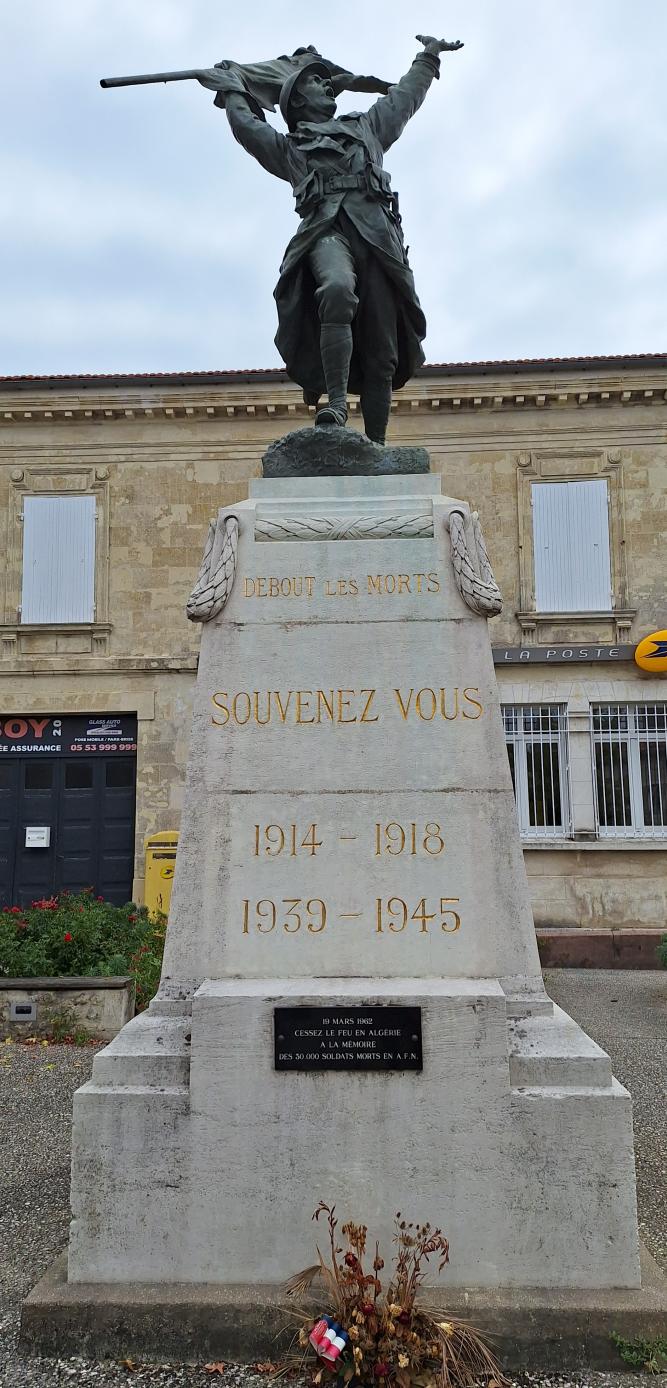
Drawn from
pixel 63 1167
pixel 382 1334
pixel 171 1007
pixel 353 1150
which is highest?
pixel 171 1007

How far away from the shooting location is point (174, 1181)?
3.18 meters

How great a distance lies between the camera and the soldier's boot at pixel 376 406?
4.96 metres

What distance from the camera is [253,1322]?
9.78 ft

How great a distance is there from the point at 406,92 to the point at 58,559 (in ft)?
39.9

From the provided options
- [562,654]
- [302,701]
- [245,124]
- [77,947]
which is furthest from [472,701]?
[562,654]

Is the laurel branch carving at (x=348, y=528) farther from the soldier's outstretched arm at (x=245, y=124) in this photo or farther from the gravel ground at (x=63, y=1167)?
the gravel ground at (x=63, y=1167)

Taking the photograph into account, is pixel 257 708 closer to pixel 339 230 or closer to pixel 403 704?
pixel 403 704

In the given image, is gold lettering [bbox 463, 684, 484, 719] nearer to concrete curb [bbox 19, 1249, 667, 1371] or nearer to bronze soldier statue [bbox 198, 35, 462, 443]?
bronze soldier statue [bbox 198, 35, 462, 443]

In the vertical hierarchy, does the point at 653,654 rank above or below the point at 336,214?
above

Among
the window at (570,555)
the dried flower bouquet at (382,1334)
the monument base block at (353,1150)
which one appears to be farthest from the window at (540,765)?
the dried flower bouquet at (382,1334)

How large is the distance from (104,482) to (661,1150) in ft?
44.4

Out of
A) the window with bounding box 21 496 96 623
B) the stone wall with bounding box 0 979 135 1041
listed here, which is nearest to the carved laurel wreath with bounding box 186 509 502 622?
the stone wall with bounding box 0 979 135 1041

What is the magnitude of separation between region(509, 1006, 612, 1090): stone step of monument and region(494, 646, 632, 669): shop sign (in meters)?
11.7

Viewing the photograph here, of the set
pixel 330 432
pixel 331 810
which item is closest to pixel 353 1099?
pixel 331 810
